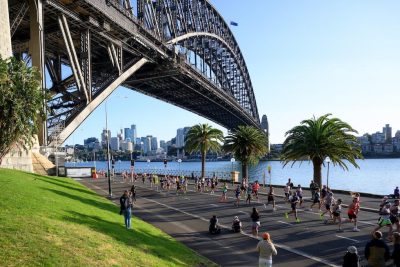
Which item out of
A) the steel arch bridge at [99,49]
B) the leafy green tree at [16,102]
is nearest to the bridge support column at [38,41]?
the steel arch bridge at [99,49]

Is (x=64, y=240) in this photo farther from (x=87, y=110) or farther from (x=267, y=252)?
(x=87, y=110)

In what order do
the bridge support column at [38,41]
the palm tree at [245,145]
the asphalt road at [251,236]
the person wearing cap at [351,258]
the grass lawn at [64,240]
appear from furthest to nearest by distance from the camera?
the palm tree at [245,145] → the bridge support column at [38,41] → the asphalt road at [251,236] → the person wearing cap at [351,258] → the grass lawn at [64,240]

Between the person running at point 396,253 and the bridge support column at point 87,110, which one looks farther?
the bridge support column at point 87,110

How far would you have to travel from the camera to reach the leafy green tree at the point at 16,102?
Result: 68.0 feet

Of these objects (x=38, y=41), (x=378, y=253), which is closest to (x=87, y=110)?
(x=38, y=41)

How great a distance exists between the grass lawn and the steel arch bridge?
613 inches

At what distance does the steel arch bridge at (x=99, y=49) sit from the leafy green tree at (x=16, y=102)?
251 inches

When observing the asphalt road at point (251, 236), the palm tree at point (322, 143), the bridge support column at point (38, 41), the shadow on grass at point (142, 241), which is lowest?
the asphalt road at point (251, 236)

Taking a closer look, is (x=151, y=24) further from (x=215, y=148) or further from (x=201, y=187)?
(x=201, y=187)

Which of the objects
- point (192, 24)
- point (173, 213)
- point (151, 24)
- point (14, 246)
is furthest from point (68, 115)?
point (192, 24)

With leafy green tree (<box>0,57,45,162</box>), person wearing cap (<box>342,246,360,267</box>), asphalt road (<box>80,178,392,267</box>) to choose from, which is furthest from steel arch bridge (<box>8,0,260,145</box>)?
person wearing cap (<box>342,246,360,267</box>)

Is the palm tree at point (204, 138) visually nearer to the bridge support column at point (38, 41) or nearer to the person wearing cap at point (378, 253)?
the bridge support column at point (38, 41)

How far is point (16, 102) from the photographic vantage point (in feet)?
68.9

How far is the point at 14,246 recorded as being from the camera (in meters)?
9.83
